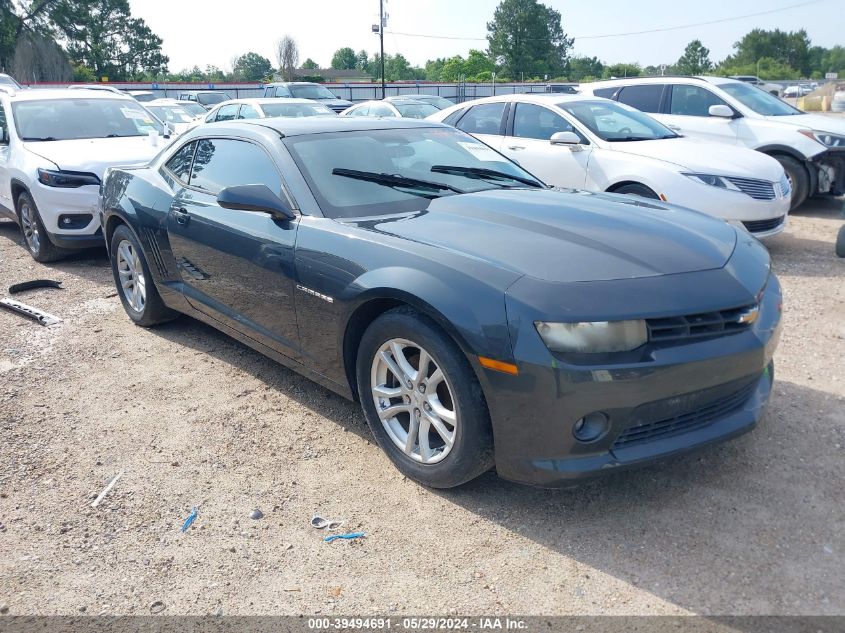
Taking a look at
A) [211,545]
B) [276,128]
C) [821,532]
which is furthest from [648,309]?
[276,128]

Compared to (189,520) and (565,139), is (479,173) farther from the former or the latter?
(565,139)

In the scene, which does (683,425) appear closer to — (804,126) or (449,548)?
(449,548)

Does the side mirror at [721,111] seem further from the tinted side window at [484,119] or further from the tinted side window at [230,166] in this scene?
the tinted side window at [230,166]

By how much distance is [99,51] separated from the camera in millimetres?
69625

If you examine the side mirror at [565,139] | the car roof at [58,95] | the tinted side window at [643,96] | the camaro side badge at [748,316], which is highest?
the car roof at [58,95]

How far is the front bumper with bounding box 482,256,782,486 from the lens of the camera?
255 centimetres

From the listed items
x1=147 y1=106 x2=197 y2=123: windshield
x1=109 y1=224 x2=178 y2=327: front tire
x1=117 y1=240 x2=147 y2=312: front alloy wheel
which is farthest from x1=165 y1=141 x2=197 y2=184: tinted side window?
x1=147 y1=106 x2=197 y2=123: windshield

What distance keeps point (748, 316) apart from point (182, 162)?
3.67 meters

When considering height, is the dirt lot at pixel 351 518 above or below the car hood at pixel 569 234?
below

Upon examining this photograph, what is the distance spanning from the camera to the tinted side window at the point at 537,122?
746 cm

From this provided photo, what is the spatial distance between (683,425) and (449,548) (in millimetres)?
1028

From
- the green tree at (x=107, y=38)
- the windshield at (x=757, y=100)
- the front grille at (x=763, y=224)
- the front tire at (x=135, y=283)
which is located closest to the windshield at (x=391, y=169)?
the front tire at (x=135, y=283)

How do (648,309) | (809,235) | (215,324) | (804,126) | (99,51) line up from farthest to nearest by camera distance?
(99,51) < (804,126) < (809,235) < (215,324) < (648,309)

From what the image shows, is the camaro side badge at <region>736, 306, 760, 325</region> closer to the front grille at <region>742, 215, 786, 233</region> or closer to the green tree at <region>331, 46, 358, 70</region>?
the front grille at <region>742, 215, 786, 233</region>
